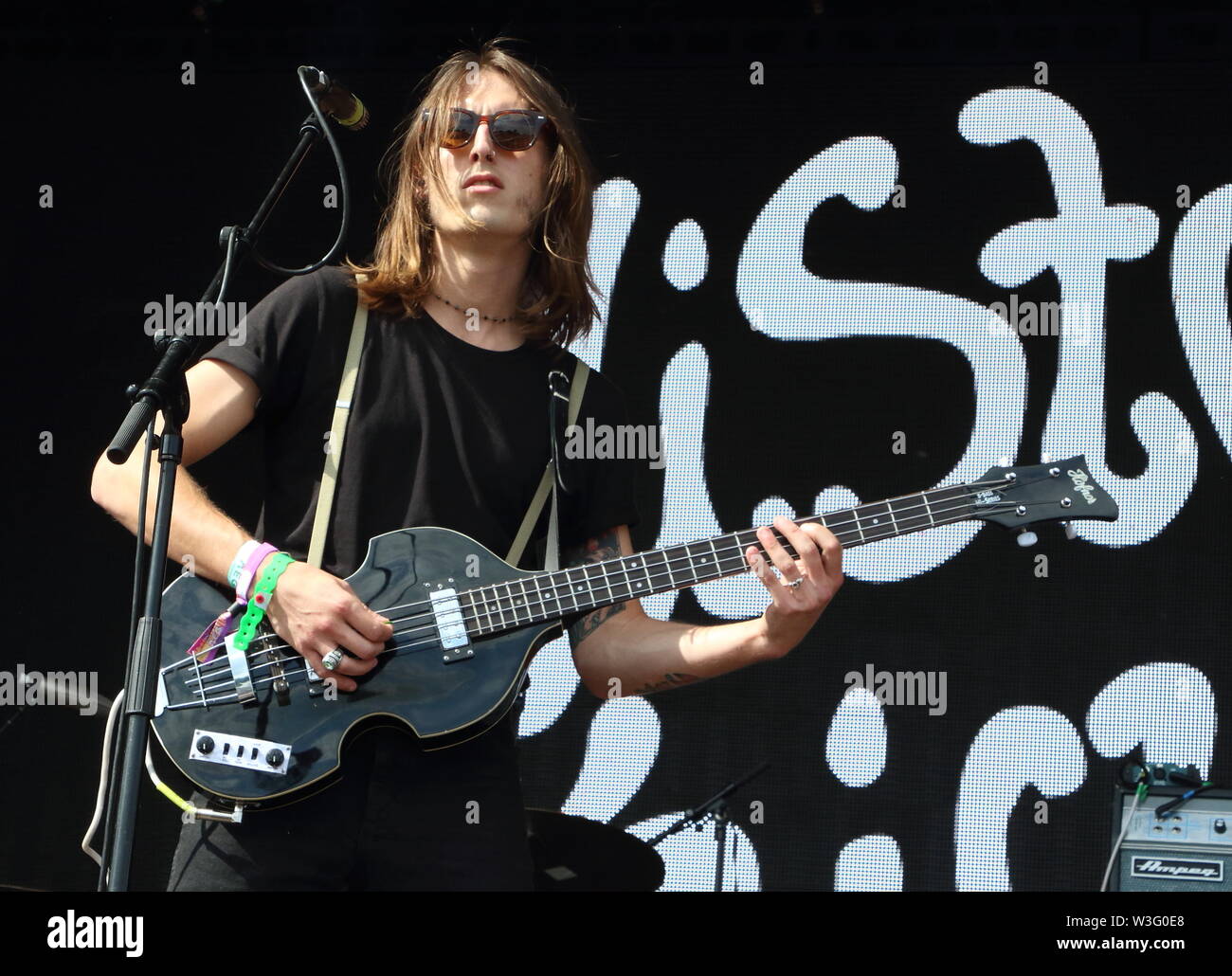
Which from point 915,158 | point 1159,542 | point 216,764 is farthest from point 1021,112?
point 216,764

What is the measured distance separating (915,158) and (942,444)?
80 cm

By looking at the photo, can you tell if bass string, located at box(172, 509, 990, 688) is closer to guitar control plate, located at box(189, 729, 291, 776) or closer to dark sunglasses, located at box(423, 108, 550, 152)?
guitar control plate, located at box(189, 729, 291, 776)

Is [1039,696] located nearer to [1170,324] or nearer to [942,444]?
[942,444]

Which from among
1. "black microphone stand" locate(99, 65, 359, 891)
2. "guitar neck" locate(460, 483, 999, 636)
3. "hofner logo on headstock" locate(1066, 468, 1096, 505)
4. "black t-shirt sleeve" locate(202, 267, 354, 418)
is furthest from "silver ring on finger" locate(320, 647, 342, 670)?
"hofner logo on headstock" locate(1066, 468, 1096, 505)

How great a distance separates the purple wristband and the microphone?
0.76 m

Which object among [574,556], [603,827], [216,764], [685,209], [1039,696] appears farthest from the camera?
[685,209]

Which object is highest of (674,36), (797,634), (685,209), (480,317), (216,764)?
(674,36)

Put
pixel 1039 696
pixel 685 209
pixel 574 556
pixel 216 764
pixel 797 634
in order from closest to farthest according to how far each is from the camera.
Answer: pixel 216 764 → pixel 797 634 → pixel 574 556 → pixel 1039 696 → pixel 685 209

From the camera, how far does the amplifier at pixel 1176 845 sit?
3.36m

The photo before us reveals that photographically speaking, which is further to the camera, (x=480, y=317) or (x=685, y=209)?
(x=685, y=209)

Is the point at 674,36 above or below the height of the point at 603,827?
above

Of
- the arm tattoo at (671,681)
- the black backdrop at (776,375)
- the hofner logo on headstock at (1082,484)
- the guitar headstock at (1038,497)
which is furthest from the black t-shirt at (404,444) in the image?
the black backdrop at (776,375)

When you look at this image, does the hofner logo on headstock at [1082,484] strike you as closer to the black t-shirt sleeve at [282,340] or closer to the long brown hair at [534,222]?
the long brown hair at [534,222]

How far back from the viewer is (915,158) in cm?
404
